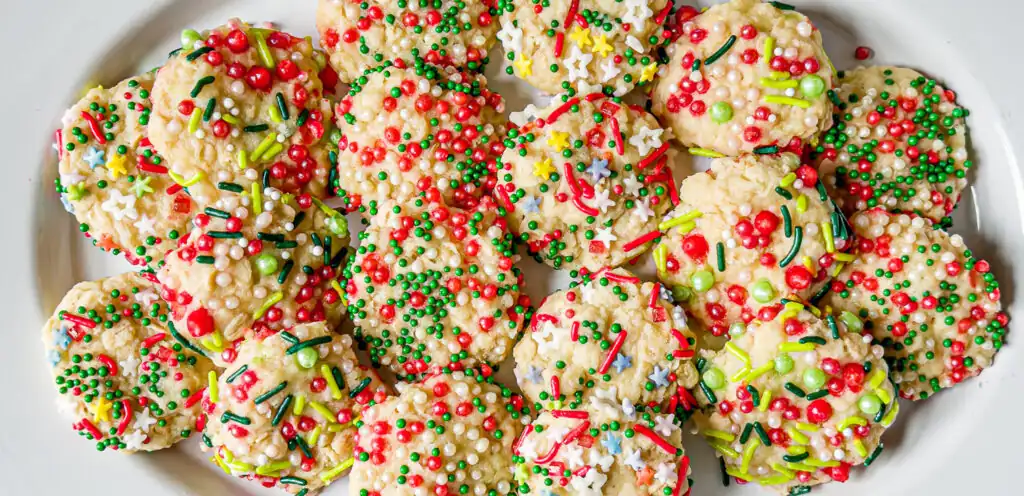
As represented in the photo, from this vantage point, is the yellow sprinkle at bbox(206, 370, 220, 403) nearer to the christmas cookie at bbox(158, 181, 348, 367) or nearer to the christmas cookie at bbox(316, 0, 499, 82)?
the christmas cookie at bbox(158, 181, 348, 367)

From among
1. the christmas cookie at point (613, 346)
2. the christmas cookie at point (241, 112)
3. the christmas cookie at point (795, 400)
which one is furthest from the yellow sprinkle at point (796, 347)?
the christmas cookie at point (241, 112)

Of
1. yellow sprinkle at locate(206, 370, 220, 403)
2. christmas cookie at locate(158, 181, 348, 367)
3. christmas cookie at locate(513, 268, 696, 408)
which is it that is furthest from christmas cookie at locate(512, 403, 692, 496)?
yellow sprinkle at locate(206, 370, 220, 403)

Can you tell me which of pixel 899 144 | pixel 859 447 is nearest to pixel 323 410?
pixel 859 447

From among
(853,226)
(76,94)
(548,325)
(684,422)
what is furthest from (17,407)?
(853,226)

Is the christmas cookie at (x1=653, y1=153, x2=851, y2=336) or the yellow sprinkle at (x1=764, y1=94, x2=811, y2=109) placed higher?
the yellow sprinkle at (x1=764, y1=94, x2=811, y2=109)

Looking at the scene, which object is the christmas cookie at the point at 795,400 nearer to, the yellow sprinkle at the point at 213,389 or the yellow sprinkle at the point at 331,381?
the yellow sprinkle at the point at 331,381

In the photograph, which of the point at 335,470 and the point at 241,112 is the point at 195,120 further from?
the point at 335,470

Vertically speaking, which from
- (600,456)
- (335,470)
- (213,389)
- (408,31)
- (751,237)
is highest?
(408,31)
